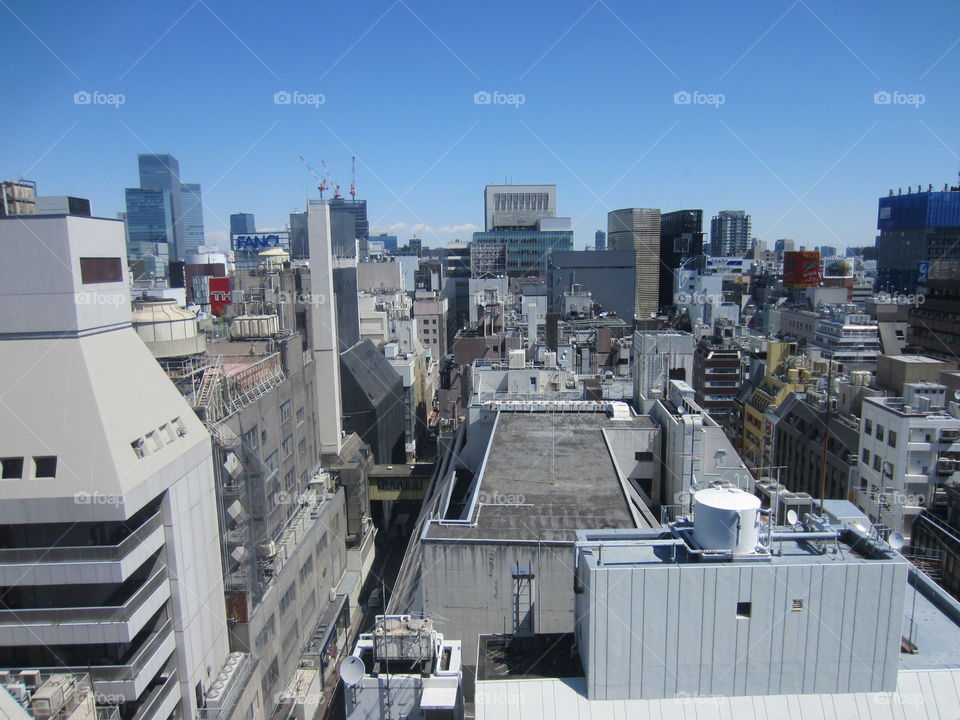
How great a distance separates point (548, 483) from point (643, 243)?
11617 centimetres

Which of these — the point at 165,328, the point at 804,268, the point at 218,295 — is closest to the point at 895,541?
the point at 165,328

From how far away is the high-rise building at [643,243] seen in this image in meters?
121

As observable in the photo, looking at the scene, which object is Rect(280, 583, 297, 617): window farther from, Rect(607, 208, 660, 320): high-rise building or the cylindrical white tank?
Rect(607, 208, 660, 320): high-rise building

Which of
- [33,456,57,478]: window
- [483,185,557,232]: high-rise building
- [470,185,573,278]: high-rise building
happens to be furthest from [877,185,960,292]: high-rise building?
[33,456,57,478]: window

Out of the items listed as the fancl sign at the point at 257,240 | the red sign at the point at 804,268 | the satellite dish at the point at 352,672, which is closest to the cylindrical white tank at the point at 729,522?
the satellite dish at the point at 352,672

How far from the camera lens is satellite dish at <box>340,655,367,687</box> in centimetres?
1176

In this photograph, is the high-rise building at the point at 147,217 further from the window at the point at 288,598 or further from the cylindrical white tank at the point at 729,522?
the cylindrical white tank at the point at 729,522

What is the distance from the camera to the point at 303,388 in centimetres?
3209

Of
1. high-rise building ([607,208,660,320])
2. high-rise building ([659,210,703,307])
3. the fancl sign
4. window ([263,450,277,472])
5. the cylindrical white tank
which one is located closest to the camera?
the cylindrical white tank

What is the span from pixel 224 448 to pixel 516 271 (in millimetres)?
101289

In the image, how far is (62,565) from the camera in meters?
14.4

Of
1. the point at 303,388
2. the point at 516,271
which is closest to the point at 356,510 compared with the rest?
the point at 303,388

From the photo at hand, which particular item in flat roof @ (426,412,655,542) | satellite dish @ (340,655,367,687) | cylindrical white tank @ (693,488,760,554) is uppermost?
cylindrical white tank @ (693,488,760,554)

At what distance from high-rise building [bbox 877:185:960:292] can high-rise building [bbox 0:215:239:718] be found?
375 ft
